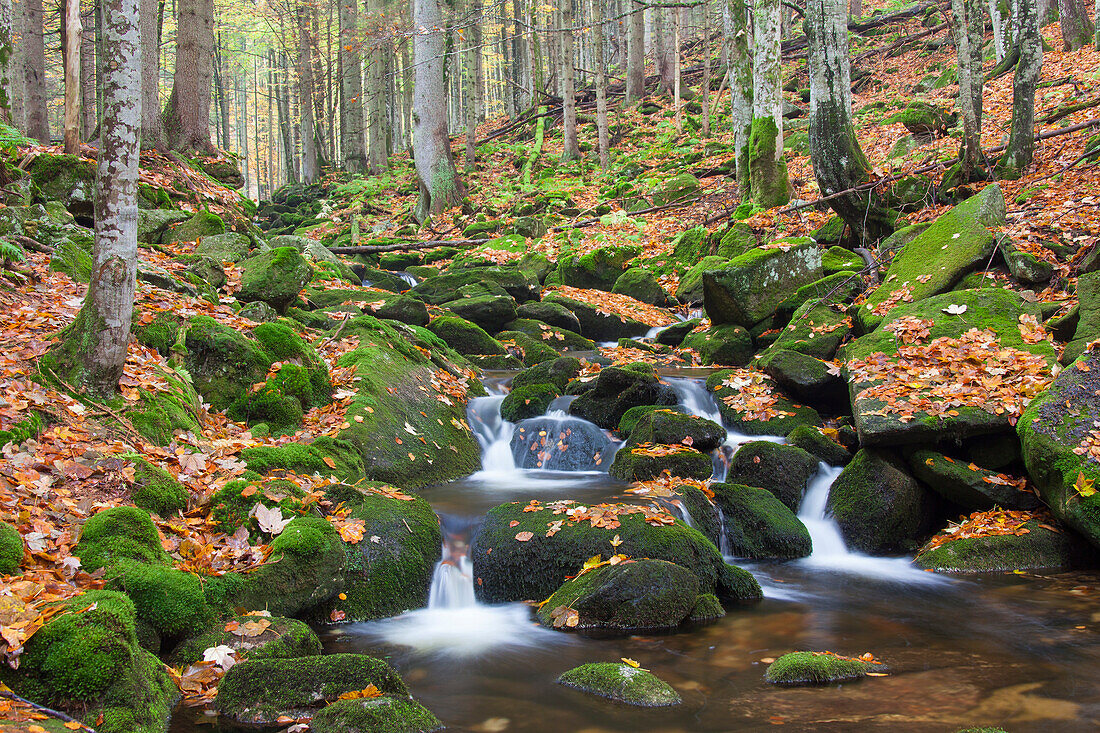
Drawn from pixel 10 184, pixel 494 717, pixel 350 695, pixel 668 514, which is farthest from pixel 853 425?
pixel 10 184

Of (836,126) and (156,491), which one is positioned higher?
(836,126)

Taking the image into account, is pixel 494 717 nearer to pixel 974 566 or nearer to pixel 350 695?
pixel 350 695

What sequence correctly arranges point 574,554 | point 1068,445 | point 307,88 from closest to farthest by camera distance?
1. point 574,554
2. point 1068,445
3. point 307,88

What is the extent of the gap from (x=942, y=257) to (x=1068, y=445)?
171 inches

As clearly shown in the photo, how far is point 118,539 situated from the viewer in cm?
401

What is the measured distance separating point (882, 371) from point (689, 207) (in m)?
11.1

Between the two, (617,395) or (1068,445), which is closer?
(1068,445)

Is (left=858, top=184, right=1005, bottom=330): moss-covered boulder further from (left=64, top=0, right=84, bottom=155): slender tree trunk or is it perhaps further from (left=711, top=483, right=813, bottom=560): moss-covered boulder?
(left=64, top=0, right=84, bottom=155): slender tree trunk

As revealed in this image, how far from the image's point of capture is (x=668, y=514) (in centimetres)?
609

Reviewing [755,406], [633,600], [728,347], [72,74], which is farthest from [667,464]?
[72,74]

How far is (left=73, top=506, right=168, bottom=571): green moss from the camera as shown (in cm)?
388

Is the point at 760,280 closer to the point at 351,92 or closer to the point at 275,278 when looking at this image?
the point at 275,278

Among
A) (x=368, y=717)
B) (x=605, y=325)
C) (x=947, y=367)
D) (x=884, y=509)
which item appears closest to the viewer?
(x=368, y=717)

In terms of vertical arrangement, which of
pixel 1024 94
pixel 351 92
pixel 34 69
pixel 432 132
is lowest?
pixel 1024 94
